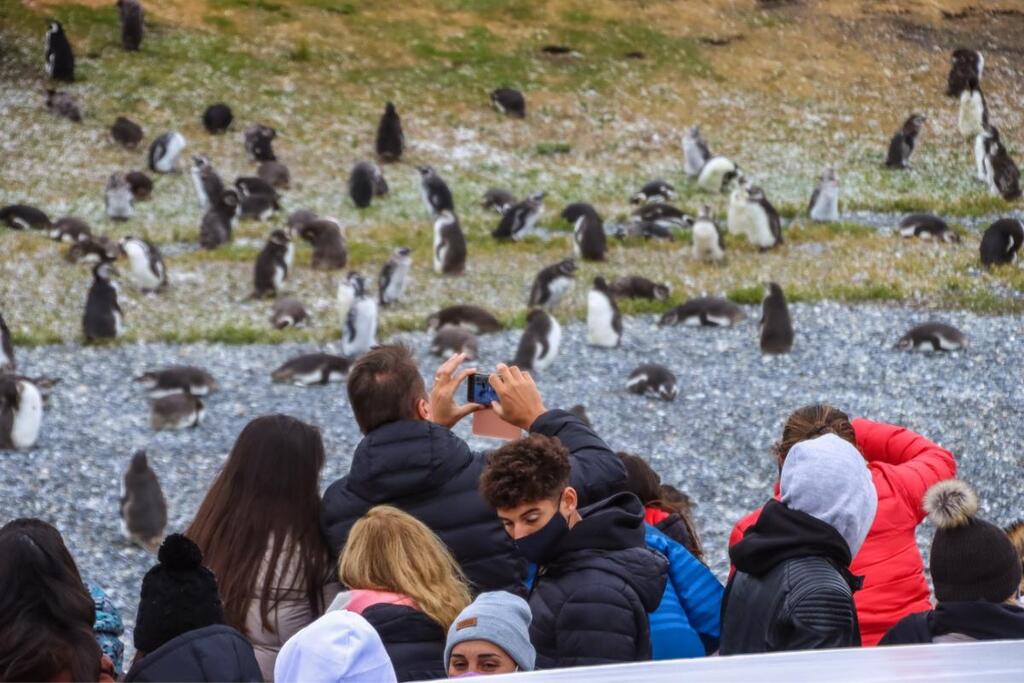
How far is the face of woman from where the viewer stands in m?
2.74

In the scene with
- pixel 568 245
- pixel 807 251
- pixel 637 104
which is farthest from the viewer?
pixel 637 104

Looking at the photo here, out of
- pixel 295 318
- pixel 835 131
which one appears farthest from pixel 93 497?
pixel 835 131

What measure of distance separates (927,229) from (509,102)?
6422 mm

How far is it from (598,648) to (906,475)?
47.9 inches

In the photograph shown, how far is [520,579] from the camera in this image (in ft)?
11.3

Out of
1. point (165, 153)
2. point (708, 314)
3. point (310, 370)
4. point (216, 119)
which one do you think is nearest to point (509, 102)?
point (216, 119)

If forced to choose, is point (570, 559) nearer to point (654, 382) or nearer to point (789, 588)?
point (789, 588)

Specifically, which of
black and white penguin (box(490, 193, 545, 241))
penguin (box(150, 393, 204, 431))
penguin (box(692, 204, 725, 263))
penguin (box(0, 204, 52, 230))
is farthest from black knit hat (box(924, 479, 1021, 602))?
penguin (box(0, 204, 52, 230))

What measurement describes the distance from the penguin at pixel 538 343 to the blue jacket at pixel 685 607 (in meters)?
6.38

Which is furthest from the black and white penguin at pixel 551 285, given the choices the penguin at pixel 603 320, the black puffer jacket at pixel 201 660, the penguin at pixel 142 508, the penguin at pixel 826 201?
the black puffer jacket at pixel 201 660

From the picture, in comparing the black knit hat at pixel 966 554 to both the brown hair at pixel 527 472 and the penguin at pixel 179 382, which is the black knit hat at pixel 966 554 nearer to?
the brown hair at pixel 527 472

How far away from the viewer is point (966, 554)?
2990 millimetres

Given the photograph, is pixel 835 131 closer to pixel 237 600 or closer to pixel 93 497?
pixel 93 497

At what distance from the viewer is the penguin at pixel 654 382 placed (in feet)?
30.3
